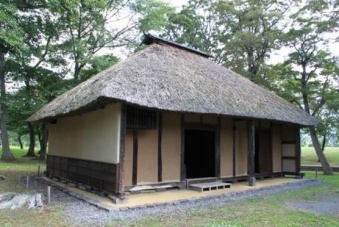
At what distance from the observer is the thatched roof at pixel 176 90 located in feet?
23.6

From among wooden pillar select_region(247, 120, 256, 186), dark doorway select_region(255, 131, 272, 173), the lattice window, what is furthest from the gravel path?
dark doorway select_region(255, 131, 272, 173)

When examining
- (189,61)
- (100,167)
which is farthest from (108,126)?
(189,61)

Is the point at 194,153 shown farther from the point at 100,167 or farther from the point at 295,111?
the point at 100,167

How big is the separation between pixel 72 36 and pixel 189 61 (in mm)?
11644

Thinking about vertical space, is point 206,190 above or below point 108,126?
below

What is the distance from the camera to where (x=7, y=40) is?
32.4 ft

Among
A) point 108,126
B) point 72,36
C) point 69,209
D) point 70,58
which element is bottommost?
point 69,209

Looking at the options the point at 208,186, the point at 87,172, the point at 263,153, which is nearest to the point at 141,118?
the point at 87,172

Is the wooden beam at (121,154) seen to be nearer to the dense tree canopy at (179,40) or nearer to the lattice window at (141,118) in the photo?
the lattice window at (141,118)

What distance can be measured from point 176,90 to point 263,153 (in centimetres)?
581

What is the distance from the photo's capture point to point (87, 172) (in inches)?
345

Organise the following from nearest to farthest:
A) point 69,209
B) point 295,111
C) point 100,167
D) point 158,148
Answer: point 69,209, point 100,167, point 158,148, point 295,111

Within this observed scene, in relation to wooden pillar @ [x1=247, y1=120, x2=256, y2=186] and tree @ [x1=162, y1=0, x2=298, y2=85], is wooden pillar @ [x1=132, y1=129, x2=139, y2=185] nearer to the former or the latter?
wooden pillar @ [x1=247, y1=120, x2=256, y2=186]

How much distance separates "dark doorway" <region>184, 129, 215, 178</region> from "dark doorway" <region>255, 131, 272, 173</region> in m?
2.09
